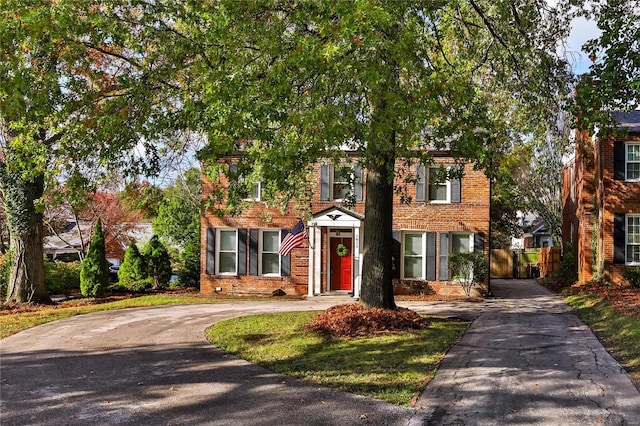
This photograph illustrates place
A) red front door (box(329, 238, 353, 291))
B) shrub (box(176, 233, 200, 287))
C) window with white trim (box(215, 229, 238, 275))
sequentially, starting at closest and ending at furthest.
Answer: red front door (box(329, 238, 353, 291)) → window with white trim (box(215, 229, 238, 275)) → shrub (box(176, 233, 200, 287))

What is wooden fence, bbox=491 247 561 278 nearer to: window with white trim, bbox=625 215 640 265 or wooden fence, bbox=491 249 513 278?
wooden fence, bbox=491 249 513 278

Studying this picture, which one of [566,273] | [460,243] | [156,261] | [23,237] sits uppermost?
[23,237]

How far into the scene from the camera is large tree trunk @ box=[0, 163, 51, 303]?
17500 millimetres

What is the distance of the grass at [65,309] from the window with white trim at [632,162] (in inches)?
594

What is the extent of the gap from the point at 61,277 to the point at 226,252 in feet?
24.2

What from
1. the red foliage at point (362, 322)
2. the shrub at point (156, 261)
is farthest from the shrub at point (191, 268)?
the red foliage at point (362, 322)

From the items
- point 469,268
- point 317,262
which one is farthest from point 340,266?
point 469,268

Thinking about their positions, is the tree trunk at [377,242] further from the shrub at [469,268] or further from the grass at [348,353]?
the shrub at [469,268]

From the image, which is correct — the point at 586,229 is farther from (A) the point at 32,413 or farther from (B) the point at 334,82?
(A) the point at 32,413

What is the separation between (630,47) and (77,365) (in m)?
11.3

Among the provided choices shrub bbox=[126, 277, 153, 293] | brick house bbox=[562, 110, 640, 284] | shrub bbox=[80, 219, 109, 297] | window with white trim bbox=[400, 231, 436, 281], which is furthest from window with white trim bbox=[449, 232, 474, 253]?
shrub bbox=[80, 219, 109, 297]

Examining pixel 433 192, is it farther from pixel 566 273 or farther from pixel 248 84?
pixel 248 84

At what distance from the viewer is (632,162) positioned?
2108 centimetres

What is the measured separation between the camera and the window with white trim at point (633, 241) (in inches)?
832
